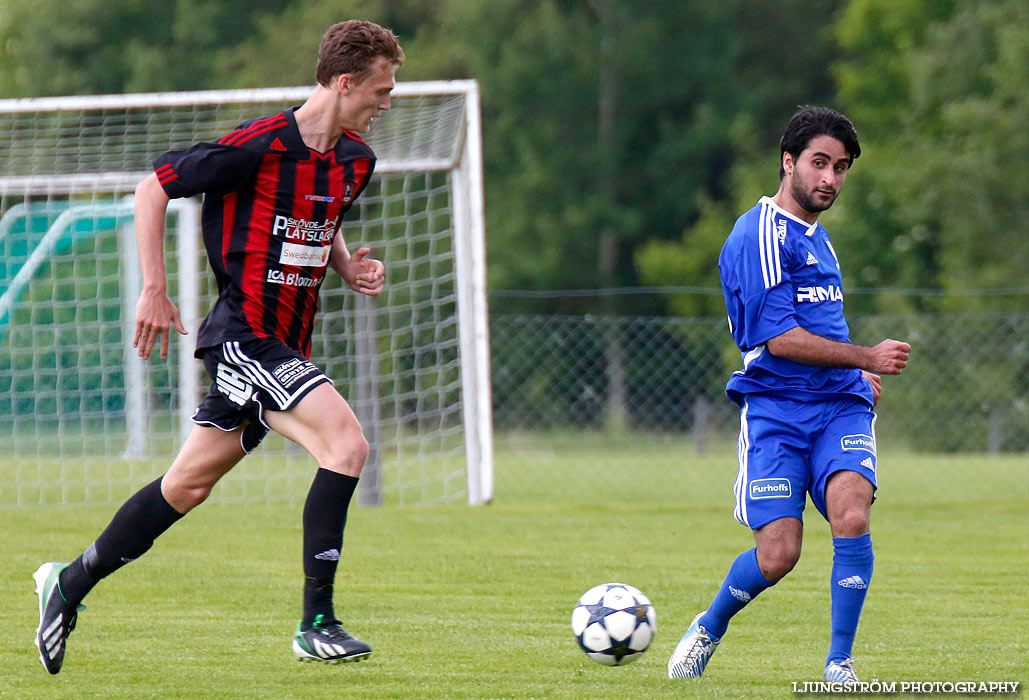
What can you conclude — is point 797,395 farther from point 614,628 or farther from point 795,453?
point 614,628

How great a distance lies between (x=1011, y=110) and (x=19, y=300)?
21.5 meters

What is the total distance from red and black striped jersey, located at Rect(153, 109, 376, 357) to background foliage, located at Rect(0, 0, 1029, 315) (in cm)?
2562

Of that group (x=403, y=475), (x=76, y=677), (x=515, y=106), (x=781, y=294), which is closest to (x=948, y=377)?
(x=403, y=475)

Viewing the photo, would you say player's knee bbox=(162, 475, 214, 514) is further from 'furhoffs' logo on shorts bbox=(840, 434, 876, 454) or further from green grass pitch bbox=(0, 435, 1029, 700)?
'furhoffs' logo on shorts bbox=(840, 434, 876, 454)

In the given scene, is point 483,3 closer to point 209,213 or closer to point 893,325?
point 893,325

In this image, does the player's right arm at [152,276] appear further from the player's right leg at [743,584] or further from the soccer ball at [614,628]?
the player's right leg at [743,584]

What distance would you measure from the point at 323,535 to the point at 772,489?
140 centimetres

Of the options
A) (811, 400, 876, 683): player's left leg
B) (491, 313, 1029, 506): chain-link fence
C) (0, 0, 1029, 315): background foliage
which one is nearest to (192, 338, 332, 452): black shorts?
(811, 400, 876, 683): player's left leg

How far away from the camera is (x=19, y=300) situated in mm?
12328

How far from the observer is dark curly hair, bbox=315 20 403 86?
4609 millimetres

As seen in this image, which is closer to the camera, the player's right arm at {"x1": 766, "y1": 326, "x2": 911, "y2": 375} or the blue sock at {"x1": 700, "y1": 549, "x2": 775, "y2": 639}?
the player's right arm at {"x1": 766, "y1": 326, "x2": 911, "y2": 375}

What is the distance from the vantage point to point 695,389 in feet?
49.3

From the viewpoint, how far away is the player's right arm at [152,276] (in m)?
4.45

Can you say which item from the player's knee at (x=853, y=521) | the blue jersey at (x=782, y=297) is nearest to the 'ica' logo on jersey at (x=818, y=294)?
the blue jersey at (x=782, y=297)
